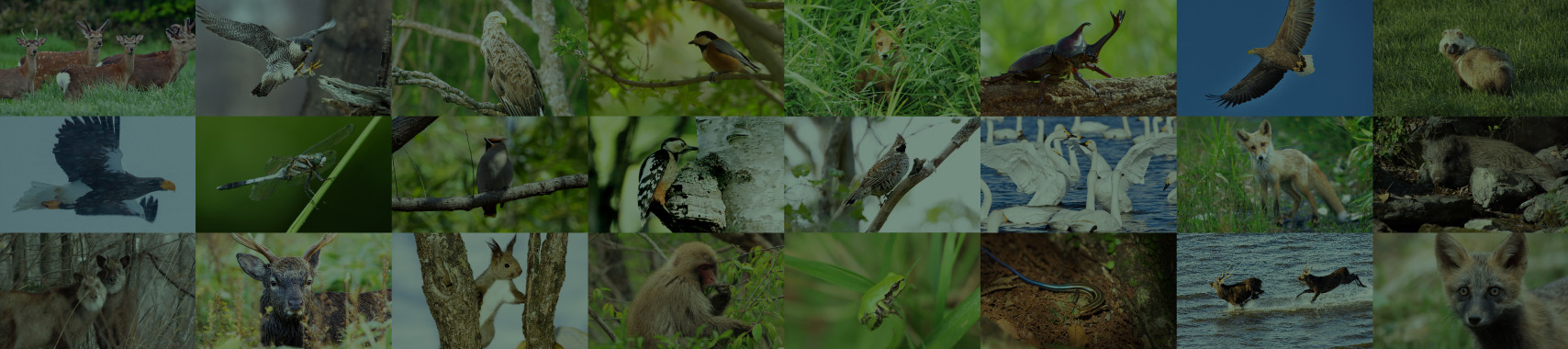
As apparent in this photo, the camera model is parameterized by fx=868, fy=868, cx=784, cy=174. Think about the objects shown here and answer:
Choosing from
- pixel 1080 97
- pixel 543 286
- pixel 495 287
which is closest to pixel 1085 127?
pixel 1080 97

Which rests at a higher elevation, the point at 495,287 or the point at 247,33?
the point at 247,33

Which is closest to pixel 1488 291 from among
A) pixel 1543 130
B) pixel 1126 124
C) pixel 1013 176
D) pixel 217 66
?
pixel 1543 130

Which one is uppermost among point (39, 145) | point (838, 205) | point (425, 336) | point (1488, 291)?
point (39, 145)

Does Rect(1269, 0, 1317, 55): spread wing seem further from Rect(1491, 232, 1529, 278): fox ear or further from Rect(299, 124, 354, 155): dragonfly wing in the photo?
Rect(299, 124, 354, 155): dragonfly wing

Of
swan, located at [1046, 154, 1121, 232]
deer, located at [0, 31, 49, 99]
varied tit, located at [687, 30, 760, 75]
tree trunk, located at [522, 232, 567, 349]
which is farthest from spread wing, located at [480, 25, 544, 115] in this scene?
swan, located at [1046, 154, 1121, 232]

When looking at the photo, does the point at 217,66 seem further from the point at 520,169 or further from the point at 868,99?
the point at 868,99

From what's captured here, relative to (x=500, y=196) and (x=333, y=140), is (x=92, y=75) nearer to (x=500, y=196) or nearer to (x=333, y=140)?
(x=333, y=140)
